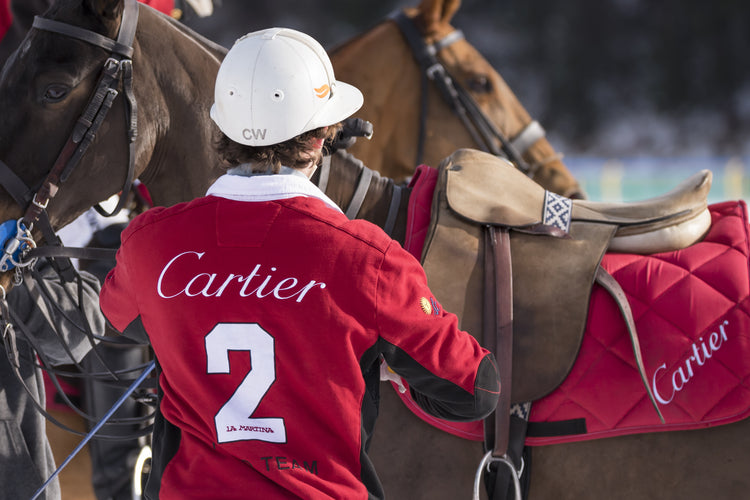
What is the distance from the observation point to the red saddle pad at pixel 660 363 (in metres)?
1.78

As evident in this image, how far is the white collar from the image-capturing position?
1314 millimetres

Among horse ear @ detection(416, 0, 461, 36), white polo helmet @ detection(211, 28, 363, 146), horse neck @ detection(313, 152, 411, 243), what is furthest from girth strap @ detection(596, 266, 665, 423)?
horse ear @ detection(416, 0, 461, 36)

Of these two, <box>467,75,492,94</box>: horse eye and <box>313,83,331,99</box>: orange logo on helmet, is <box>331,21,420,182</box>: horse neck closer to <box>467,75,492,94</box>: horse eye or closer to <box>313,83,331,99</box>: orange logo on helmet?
<box>467,75,492,94</box>: horse eye

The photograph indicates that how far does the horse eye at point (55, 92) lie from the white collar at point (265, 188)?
71 cm

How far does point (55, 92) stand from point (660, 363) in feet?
5.13

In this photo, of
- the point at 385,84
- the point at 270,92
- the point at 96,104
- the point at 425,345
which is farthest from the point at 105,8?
the point at 385,84

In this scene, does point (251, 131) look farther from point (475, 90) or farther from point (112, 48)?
point (475, 90)

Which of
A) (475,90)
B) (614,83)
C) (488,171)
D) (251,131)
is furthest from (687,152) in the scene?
(251,131)

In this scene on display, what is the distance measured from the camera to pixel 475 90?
3971 mm

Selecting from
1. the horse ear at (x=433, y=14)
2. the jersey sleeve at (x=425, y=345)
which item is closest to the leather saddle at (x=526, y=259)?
the jersey sleeve at (x=425, y=345)

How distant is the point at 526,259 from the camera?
1.90m

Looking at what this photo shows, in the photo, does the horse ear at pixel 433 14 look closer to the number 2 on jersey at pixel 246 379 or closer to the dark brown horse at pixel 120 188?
the dark brown horse at pixel 120 188

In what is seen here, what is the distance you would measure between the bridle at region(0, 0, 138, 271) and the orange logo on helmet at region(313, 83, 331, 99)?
66 centimetres

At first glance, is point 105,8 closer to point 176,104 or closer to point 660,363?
point 176,104
